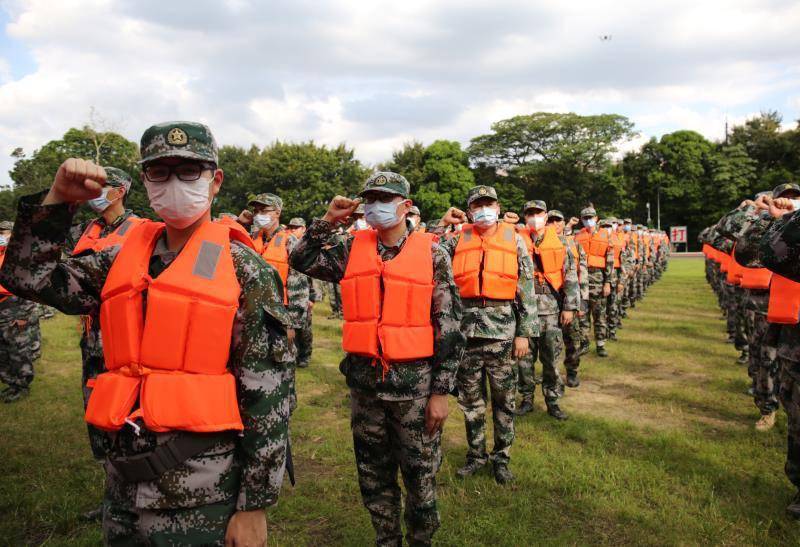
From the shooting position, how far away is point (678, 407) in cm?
702

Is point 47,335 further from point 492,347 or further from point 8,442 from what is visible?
point 492,347

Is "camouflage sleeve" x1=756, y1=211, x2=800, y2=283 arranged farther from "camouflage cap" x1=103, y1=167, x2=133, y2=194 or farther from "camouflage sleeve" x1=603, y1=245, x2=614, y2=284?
"camouflage sleeve" x1=603, y1=245, x2=614, y2=284

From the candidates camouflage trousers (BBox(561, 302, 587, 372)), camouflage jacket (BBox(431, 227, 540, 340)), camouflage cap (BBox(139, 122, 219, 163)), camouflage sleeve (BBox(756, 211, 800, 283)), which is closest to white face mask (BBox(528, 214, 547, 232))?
camouflage trousers (BBox(561, 302, 587, 372))

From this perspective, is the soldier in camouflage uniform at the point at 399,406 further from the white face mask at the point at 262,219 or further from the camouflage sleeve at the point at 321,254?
the white face mask at the point at 262,219

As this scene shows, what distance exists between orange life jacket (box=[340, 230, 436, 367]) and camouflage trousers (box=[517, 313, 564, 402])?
12.0 feet

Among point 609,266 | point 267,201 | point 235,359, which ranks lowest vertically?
point 609,266

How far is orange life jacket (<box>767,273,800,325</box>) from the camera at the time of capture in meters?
4.20

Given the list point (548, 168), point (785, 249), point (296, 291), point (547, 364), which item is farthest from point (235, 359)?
point (548, 168)

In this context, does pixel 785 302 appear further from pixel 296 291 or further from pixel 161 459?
pixel 296 291

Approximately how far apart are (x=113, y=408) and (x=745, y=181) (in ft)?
176

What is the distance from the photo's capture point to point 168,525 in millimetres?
1900

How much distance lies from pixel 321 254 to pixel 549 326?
4.11 metres

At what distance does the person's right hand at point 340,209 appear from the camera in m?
3.37

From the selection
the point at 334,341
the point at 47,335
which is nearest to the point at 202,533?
the point at 334,341
